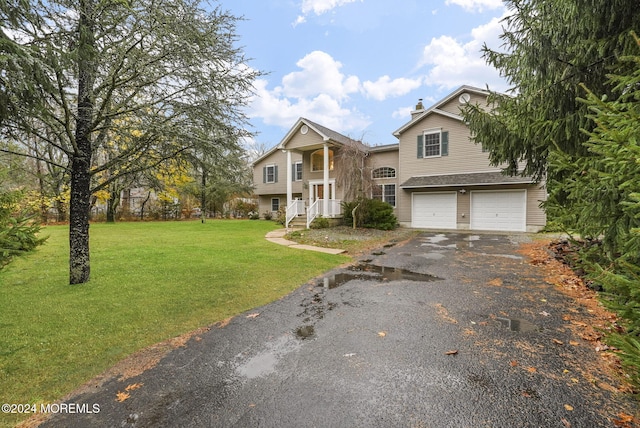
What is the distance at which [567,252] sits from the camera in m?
8.20

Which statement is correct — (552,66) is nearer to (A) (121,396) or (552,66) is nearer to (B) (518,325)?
(B) (518,325)

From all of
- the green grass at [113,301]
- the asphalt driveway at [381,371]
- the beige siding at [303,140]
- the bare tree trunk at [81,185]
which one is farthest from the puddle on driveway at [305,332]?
the beige siding at [303,140]

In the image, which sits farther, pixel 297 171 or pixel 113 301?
pixel 297 171

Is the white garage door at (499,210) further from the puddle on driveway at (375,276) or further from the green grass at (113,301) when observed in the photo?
the puddle on driveway at (375,276)

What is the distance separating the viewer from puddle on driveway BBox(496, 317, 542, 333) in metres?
3.97

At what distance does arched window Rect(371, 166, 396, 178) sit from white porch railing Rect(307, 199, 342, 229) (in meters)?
3.23

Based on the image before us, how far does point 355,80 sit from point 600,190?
23246mm

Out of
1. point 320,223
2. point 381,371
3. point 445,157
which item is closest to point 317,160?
point 320,223

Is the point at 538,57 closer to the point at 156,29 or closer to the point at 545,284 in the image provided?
the point at 545,284

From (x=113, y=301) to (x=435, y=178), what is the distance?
49.8ft

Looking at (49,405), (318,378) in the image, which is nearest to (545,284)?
(318,378)

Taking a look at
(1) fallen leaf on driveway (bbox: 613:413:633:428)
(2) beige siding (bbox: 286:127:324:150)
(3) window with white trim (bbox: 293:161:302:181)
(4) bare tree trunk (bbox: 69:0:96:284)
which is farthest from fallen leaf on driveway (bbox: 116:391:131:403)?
(3) window with white trim (bbox: 293:161:302:181)

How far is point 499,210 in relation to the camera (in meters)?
14.6

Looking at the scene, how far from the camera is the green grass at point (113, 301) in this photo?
→ 128 inches
